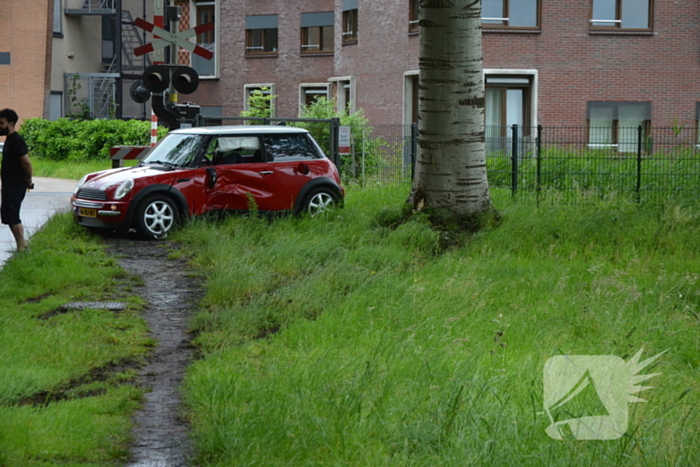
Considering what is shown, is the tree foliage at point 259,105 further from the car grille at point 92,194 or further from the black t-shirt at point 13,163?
the black t-shirt at point 13,163

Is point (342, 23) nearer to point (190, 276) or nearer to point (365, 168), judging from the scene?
point (365, 168)

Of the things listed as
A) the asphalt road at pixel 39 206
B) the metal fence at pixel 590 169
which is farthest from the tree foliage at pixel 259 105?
Result: the metal fence at pixel 590 169

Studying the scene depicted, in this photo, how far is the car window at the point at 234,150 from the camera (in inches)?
554

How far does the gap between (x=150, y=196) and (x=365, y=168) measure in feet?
20.6

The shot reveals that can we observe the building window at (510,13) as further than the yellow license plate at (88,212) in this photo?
Yes

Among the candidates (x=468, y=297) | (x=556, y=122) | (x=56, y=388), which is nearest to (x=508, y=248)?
(x=468, y=297)

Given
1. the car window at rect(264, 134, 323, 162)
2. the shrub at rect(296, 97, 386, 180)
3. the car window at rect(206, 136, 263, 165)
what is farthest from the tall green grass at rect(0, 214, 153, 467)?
the shrub at rect(296, 97, 386, 180)

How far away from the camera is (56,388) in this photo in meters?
6.10

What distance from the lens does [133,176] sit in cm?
1347

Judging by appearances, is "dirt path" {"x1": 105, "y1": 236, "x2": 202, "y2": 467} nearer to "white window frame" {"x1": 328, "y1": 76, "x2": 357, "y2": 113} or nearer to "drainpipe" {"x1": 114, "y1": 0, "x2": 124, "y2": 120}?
"white window frame" {"x1": 328, "y1": 76, "x2": 357, "y2": 113}

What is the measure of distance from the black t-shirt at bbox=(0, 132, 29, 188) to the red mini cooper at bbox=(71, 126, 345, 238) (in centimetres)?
187

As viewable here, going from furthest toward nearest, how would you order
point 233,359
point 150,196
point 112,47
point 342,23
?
point 112,47, point 342,23, point 150,196, point 233,359

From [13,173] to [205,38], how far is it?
3384 cm

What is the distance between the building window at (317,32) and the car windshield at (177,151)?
27145mm
